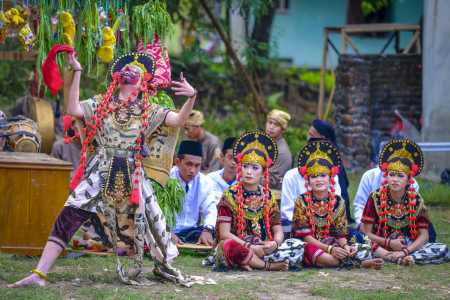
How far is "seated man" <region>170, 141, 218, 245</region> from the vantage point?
19.6ft

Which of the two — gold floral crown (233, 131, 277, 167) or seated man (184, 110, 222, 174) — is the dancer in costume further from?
seated man (184, 110, 222, 174)

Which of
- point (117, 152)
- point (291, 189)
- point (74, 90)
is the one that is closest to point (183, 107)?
point (117, 152)

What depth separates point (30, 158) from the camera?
5.29 meters

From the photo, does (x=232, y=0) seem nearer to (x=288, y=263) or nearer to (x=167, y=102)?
(x=167, y=102)

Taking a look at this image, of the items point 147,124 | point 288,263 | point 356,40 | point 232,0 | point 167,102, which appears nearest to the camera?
point 147,124

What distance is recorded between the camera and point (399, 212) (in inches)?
224

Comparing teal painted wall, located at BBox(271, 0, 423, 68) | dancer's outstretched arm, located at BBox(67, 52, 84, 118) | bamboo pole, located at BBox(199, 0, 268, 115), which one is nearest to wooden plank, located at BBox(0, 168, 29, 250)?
dancer's outstretched arm, located at BBox(67, 52, 84, 118)

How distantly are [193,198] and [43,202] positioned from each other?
1.72 m

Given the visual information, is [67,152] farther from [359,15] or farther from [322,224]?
[359,15]

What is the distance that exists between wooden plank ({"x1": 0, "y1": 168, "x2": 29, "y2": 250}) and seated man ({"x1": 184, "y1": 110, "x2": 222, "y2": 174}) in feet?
11.0

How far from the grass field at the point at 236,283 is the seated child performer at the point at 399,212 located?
0.27 meters

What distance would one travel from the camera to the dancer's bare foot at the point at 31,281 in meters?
4.05

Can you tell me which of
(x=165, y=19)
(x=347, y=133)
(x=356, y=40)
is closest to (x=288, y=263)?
(x=165, y=19)

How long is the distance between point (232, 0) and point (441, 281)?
758 centimetres
